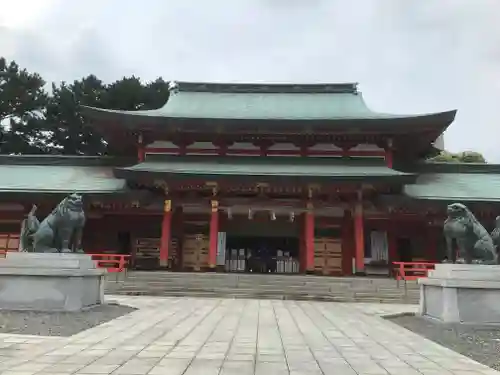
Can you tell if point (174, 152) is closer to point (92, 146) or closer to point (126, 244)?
point (126, 244)

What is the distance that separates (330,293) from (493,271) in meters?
7.39

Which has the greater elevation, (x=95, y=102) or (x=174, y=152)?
(x=95, y=102)

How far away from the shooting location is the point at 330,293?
629 inches

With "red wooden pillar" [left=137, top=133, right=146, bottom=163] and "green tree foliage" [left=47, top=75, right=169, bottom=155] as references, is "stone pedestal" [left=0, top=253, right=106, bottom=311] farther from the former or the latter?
"green tree foliage" [left=47, top=75, right=169, bottom=155]

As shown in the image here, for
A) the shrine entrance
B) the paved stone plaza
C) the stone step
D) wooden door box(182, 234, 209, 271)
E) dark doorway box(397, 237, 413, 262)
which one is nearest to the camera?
the paved stone plaza

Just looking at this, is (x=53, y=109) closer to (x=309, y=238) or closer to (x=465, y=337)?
(x=309, y=238)

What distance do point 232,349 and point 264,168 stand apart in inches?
590

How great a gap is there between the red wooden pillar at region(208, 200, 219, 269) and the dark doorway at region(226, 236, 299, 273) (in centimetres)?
294

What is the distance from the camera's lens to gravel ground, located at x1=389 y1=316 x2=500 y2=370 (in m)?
6.50

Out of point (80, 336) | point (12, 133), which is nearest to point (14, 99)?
point (12, 133)

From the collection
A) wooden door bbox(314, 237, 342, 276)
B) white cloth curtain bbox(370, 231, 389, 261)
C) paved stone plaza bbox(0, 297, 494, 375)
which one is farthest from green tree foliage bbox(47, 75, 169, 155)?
paved stone plaza bbox(0, 297, 494, 375)

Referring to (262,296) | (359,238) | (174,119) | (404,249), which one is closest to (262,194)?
(359,238)

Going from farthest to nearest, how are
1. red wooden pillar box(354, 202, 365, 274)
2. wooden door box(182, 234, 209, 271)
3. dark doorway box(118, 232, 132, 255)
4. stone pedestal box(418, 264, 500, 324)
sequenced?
dark doorway box(118, 232, 132, 255) → wooden door box(182, 234, 209, 271) → red wooden pillar box(354, 202, 365, 274) → stone pedestal box(418, 264, 500, 324)

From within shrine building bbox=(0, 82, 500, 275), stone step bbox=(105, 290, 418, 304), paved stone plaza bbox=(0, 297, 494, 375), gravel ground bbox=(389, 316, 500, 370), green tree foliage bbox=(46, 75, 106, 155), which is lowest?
paved stone plaza bbox=(0, 297, 494, 375)
